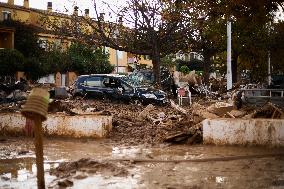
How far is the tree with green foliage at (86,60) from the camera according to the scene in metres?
47.4

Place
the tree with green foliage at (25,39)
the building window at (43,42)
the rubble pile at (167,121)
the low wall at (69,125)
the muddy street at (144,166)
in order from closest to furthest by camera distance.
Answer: the muddy street at (144,166) → the rubble pile at (167,121) → the low wall at (69,125) → the tree with green foliage at (25,39) → the building window at (43,42)

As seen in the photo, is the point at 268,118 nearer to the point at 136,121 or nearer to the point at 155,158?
the point at 155,158

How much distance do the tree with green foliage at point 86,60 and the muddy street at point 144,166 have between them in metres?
37.2

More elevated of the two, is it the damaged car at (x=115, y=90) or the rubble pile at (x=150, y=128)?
the damaged car at (x=115, y=90)

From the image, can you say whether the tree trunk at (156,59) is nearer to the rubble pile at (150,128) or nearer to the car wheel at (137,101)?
the car wheel at (137,101)

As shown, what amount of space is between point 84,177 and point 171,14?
11.8 meters

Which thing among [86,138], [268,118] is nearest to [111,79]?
[86,138]

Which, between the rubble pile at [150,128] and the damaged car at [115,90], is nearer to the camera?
the rubble pile at [150,128]

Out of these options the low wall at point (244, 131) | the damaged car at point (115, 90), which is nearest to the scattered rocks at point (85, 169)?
the low wall at point (244, 131)

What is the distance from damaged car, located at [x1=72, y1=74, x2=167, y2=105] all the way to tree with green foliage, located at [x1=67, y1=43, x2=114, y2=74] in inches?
992

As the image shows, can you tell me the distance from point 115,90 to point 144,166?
43.0ft

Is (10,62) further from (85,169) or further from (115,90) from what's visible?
(85,169)

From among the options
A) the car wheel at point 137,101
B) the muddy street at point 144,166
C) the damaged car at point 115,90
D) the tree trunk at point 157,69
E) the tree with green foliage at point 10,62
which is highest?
the tree with green foliage at point 10,62

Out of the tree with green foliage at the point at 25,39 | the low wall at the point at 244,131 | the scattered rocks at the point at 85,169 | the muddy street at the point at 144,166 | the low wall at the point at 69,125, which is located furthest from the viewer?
the tree with green foliage at the point at 25,39
